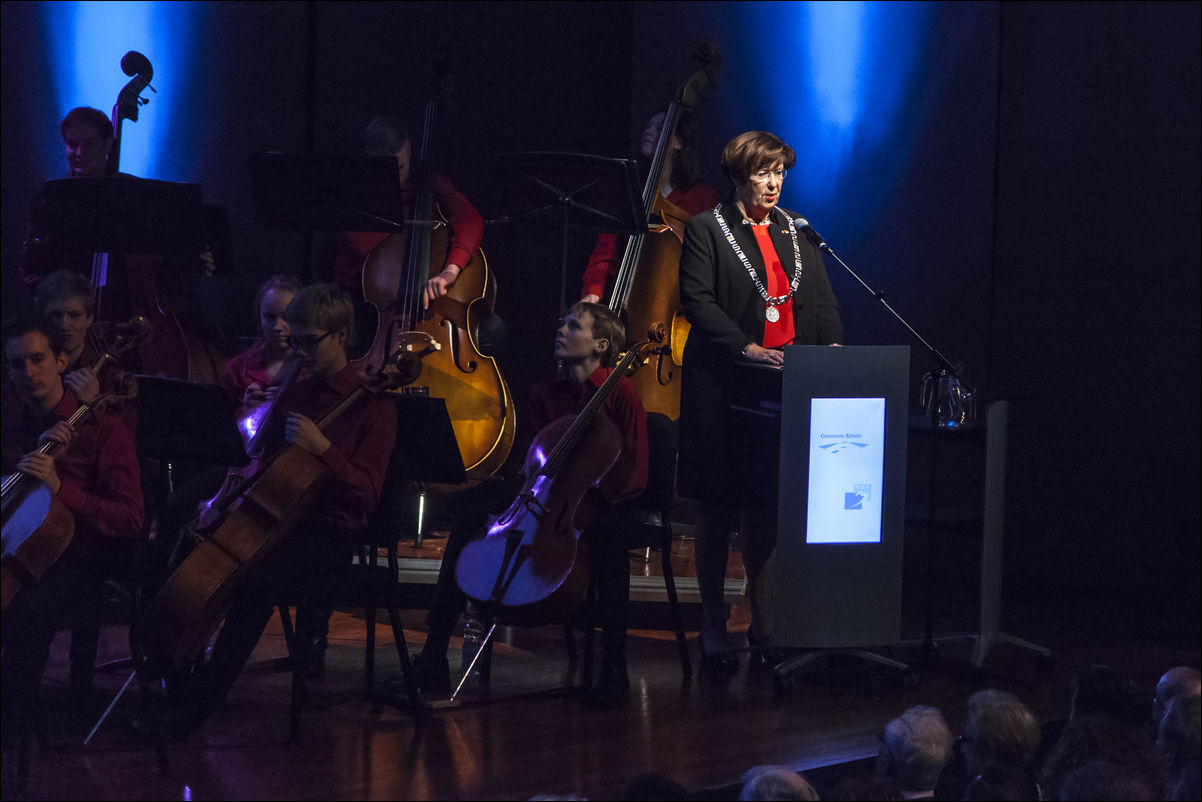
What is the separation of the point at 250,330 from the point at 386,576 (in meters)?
2.53

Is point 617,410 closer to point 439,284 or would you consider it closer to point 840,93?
point 439,284

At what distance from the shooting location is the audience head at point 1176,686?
2.99m

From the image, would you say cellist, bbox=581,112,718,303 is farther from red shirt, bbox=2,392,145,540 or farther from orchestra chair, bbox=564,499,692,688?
red shirt, bbox=2,392,145,540

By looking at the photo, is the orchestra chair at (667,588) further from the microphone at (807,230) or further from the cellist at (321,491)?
the microphone at (807,230)

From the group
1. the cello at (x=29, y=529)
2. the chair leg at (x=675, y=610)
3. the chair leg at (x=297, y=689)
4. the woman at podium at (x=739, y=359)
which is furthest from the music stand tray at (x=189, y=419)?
the woman at podium at (x=739, y=359)

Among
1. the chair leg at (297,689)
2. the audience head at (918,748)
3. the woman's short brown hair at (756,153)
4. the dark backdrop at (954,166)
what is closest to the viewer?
the audience head at (918,748)

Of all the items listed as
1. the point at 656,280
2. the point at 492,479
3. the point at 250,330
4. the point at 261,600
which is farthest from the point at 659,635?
the point at 250,330

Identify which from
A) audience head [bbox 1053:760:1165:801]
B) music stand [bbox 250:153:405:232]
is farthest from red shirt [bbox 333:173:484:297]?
audience head [bbox 1053:760:1165:801]

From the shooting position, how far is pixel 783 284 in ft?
14.1

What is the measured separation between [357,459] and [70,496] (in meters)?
0.69

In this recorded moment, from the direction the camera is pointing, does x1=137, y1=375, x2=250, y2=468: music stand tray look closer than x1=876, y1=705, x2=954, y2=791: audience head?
No

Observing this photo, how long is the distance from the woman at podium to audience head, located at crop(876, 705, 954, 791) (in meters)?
1.23

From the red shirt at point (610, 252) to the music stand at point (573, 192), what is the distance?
0.77 m

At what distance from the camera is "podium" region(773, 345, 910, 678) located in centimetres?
401
